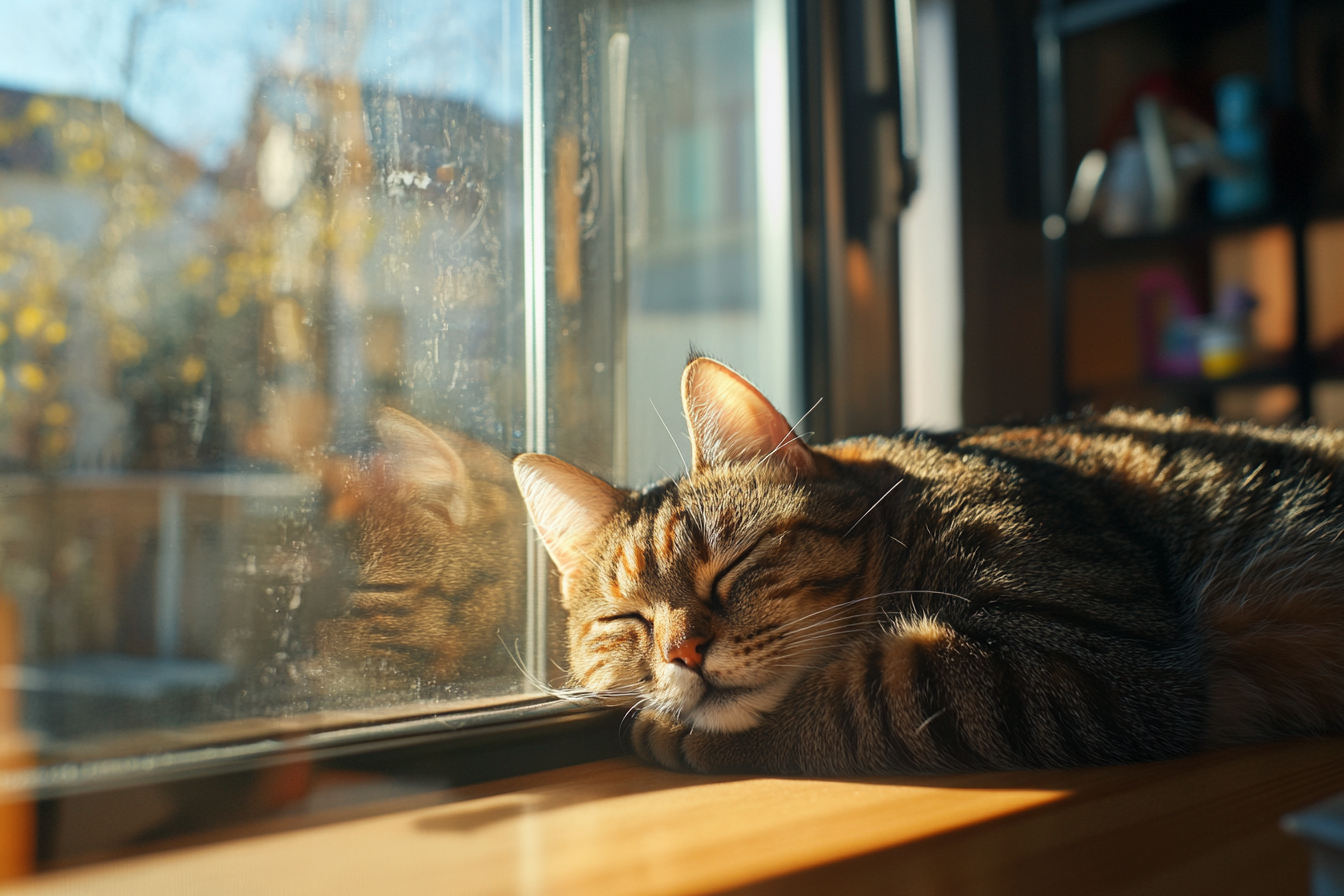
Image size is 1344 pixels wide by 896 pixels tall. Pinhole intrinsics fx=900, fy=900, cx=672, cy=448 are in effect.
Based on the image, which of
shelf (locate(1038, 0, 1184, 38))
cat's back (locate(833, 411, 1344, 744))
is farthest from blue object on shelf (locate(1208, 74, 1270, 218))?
cat's back (locate(833, 411, 1344, 744))

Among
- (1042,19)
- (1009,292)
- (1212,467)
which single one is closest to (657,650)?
(1212,467)

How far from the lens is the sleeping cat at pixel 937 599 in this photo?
2.58 ft

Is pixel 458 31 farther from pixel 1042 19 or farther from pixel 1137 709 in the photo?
pixel 1042 19

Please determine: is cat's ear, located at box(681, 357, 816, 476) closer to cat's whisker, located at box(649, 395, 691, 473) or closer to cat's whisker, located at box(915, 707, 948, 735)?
cat's whisker, located at box(649, 395, 691, 473)

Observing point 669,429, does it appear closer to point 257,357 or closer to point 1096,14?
point 257,357

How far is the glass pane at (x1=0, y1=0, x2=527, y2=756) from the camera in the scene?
0.66 metres

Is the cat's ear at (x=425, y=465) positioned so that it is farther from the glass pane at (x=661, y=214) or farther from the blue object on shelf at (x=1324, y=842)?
the blue object on shelf at (x=1324, y=842)

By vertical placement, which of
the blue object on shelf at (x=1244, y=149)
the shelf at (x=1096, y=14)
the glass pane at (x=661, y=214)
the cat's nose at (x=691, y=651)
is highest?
the shelf at (x=1096, y=14)

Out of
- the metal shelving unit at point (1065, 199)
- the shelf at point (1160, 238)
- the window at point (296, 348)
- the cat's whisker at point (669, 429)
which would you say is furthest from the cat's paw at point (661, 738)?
the shelf at point (1160, 238)

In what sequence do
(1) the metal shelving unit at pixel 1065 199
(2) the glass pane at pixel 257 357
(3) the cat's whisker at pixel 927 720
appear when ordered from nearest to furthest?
(2) the glass pane at pixel 257 357 → (3) the cat's whisker at pixel 927 720 → (1) the metal shelving unit at pixel 1065 199

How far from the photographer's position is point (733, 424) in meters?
0.98

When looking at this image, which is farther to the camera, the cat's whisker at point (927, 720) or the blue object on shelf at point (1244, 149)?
the blue object on shelf at point (1244, 149)

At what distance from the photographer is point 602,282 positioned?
43.2 inches

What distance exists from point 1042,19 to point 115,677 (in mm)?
2326
